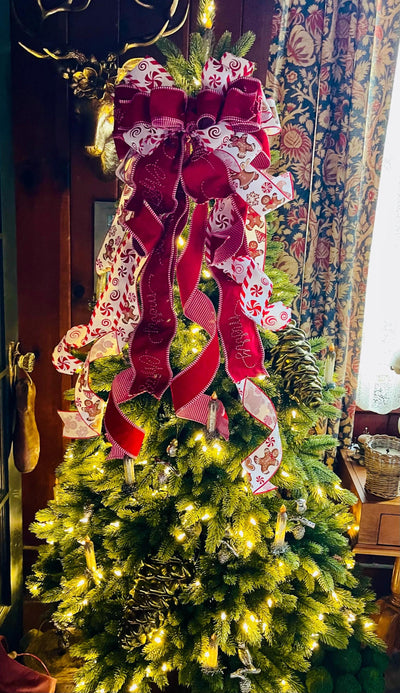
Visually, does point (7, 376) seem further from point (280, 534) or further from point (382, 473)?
point (382, 473)

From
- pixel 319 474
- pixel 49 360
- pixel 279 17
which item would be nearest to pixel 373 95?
pixel 279 17

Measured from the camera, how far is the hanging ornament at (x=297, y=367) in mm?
1160

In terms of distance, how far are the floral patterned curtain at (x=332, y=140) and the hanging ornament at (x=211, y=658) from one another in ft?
3.36

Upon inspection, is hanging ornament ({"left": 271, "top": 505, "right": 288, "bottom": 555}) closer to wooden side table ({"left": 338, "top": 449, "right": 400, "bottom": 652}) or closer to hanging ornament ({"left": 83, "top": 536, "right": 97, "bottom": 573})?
hanging ornament ({"left": 83, "top": 536, "right": 97, "bottom": 573})

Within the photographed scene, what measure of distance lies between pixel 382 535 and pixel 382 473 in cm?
21

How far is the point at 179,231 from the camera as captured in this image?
103cm

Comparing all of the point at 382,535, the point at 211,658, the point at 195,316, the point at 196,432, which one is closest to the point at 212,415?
the point at 196,432

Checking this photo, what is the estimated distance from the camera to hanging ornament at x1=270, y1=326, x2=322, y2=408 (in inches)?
45.7

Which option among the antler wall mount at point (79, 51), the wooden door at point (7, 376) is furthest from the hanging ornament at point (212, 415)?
the antler wall mount at point (79, 51)

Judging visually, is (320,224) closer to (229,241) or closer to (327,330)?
(327,330)

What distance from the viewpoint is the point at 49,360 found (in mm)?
1814

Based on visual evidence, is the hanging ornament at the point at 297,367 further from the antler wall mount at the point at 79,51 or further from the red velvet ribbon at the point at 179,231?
the antler wall mount at the point at 79,51

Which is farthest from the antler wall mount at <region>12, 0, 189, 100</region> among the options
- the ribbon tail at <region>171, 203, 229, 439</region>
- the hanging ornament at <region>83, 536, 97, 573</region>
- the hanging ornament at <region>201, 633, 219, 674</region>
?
the hanging ornament at <region>201, 633, 219, 674</region>

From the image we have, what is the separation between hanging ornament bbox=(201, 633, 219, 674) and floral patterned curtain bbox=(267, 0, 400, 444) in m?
1.03
